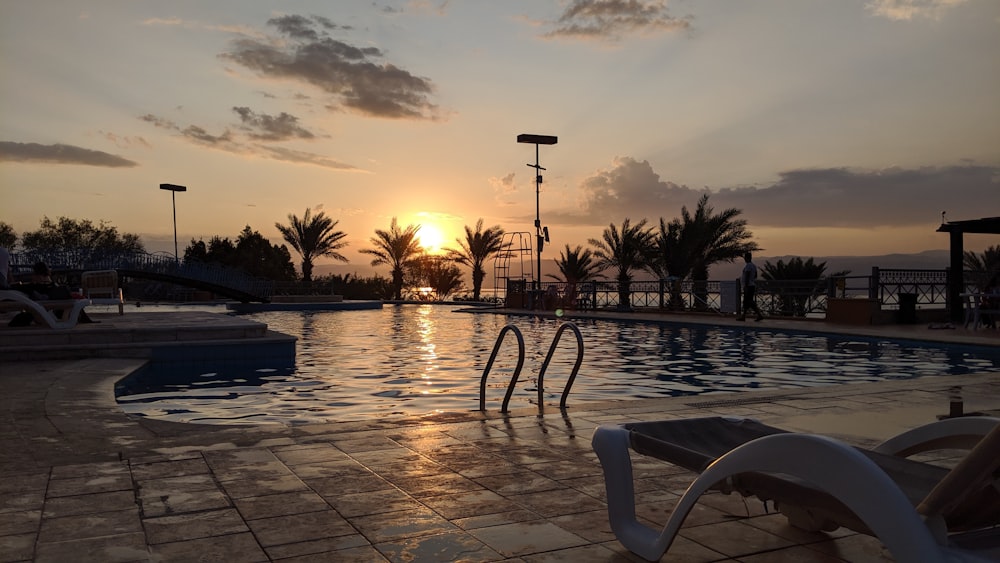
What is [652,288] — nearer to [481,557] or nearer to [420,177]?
[420,177]

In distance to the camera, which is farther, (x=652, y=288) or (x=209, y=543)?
(x=652, y=288)

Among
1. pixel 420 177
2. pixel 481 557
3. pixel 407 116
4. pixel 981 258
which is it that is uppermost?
pixel 407 116

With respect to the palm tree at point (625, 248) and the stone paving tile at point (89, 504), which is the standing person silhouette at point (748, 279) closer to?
the palm tree at point (625, 248)

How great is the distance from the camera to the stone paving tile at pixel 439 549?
111 inches

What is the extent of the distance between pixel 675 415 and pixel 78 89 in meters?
17.5

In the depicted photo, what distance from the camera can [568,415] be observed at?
235 inches

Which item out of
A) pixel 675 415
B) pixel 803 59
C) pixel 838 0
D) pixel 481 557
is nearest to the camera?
pixel 481 557

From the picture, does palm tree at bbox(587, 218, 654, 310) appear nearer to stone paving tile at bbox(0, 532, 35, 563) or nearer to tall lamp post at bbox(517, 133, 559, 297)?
tall lamp post at bbox(517, 133, 559, 297)

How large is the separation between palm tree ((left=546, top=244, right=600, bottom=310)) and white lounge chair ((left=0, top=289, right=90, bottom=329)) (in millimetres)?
25654

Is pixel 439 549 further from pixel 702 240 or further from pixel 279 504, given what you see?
pixel 702 240

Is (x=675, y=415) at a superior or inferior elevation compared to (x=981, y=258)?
inferior

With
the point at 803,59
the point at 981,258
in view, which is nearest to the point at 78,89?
the point at 803,59

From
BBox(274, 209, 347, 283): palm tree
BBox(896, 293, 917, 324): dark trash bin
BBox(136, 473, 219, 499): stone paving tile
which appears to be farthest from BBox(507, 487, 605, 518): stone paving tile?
BBox(274, 209, 347, 283): palm tree

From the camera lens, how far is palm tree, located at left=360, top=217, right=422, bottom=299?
42.9m
